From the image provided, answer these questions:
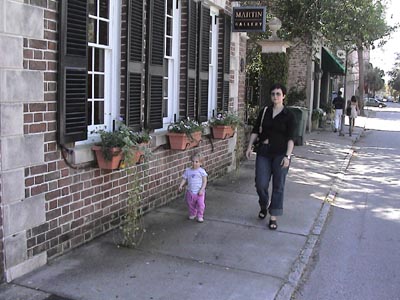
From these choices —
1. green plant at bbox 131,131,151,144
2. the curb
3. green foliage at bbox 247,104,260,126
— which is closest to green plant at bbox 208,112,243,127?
the curb

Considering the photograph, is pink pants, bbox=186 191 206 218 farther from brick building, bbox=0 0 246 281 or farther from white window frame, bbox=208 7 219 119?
white window frame, bbox=208 7 219 119

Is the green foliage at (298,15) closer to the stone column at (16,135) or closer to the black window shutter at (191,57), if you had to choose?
the black window shutter at (191,57)

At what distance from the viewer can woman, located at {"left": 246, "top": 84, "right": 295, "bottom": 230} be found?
612 cm

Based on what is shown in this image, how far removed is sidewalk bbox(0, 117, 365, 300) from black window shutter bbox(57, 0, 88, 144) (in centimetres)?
126

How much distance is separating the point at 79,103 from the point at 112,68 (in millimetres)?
992

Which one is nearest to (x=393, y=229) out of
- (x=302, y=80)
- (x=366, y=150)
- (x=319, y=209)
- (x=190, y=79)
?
(x=319, y=209)

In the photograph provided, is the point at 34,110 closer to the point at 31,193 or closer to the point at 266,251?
the point at 31,193

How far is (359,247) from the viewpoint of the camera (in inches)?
237

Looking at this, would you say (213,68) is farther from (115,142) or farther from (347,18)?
(347,18)

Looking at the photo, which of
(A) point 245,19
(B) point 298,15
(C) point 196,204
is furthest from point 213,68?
(B) point 298,15

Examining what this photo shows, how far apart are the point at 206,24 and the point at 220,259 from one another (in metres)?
4.59

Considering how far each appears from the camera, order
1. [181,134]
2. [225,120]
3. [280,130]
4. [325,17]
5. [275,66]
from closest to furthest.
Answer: [280,130], [181,134], [225,120], [325,17], [275,66]

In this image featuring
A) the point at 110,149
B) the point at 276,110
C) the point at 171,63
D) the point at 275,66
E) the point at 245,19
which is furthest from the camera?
the point at 275,66

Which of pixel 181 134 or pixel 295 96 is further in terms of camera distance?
pixel 295 96
